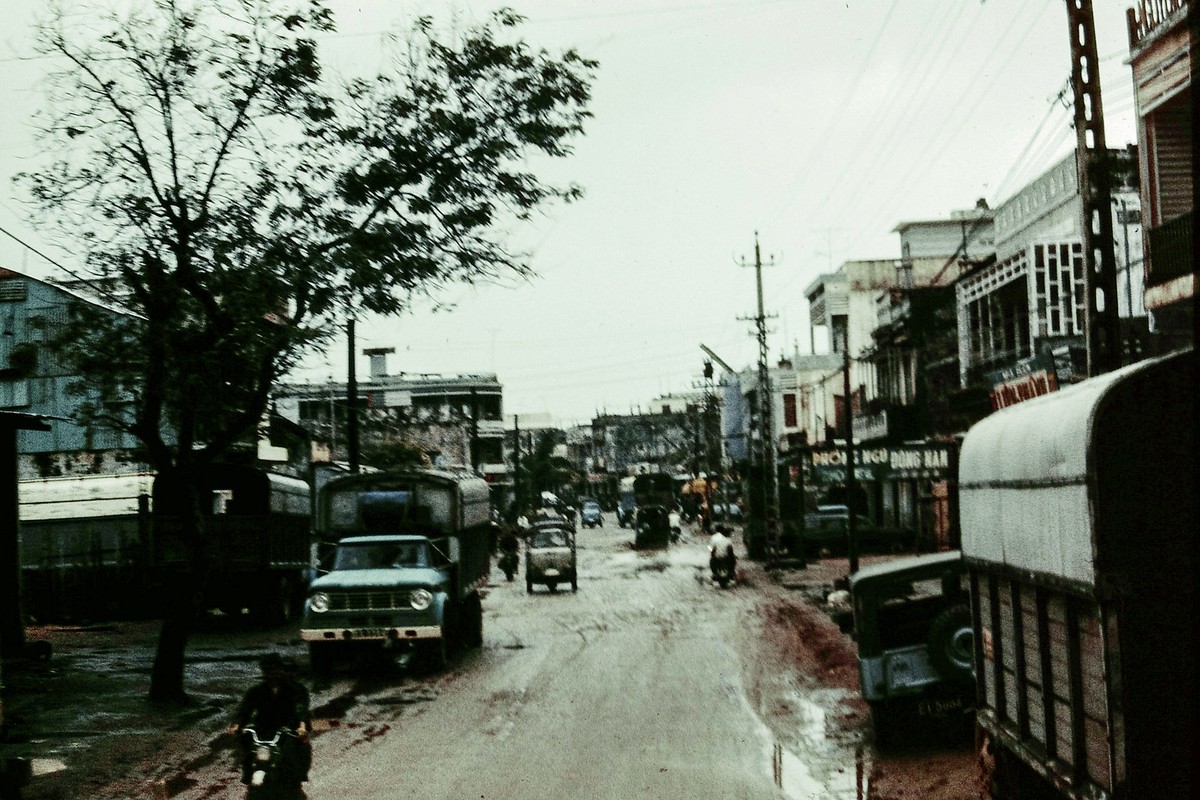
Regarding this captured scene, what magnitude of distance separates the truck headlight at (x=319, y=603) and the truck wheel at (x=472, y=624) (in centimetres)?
401

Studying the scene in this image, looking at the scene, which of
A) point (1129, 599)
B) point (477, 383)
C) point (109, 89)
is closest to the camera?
point (1129, 599)

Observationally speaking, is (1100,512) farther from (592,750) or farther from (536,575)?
(536,575)

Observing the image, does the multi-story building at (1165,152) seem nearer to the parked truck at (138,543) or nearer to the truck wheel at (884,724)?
the truck wheel at (884,724)

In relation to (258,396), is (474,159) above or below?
above

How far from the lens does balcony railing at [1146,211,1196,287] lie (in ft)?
68.1

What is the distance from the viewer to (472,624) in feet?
81.0

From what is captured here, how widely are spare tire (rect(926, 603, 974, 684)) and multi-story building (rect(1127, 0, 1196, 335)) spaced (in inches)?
396

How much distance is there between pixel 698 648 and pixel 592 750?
10032 millimetres

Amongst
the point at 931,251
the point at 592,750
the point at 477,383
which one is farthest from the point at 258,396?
the point at 477,383

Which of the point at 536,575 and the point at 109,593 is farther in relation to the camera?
the point at 536,575

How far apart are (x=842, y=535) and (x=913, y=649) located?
1354 inches

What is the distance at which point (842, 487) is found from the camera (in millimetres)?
60625

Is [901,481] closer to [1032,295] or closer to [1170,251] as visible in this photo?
[1032,295]

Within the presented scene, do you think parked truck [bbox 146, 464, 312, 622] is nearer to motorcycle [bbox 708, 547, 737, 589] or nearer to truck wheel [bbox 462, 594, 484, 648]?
truck wheel [bbox 462, 594, 484, 648]
